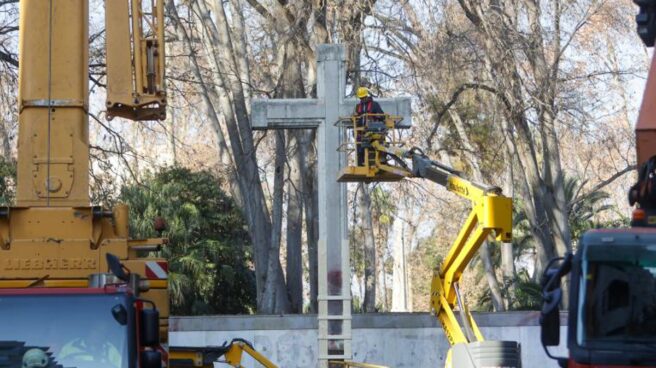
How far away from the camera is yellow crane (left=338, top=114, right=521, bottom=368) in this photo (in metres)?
14.6

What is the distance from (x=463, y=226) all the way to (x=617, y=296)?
519 centimetres

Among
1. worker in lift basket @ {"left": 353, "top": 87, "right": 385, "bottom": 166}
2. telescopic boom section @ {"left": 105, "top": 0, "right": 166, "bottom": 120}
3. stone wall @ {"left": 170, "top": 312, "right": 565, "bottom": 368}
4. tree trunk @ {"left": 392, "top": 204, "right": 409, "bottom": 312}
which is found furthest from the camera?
tree trunk @ {"left": 392, "top": 204, "right": 409, "bottom": 312}

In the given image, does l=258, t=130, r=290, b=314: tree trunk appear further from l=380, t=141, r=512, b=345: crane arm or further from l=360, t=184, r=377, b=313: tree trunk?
l=380, t=141, r=512, b=345: crane arm

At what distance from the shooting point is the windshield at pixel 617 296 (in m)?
11.0

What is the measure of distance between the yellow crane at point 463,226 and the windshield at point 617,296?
321 cm

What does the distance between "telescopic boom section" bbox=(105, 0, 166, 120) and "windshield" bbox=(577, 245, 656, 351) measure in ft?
18.2

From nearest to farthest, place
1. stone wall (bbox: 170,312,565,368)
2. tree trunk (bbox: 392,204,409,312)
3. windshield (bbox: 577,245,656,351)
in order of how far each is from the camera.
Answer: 1. windshield (bbox: 577,245,656,351)
2. stone wall (bbox: 170,312,565,368)
3. tree trunk (bbox: 392,204,409,312)

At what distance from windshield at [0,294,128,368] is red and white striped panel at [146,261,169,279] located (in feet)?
8.84

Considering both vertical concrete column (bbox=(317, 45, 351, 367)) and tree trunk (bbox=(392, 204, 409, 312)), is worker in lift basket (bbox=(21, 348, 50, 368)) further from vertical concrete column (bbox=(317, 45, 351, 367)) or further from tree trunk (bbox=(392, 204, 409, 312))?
tree trunk (bbox=(392, 204, 409, 312))

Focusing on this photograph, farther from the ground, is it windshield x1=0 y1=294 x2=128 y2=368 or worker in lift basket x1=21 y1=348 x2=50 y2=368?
windshield x1=0 y1=294 x2=128 y2=368

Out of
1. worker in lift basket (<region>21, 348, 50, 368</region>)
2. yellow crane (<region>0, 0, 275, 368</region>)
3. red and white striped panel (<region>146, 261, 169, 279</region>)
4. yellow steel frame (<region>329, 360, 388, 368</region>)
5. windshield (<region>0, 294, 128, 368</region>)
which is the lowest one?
yellow steel frame (<region>329, 360, 388, 368</region>)

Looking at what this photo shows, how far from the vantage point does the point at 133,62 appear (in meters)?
14.6

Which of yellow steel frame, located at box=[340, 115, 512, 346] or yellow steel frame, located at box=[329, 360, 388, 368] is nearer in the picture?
yellow steel frame, located at box=[340, 115, 512, 346]

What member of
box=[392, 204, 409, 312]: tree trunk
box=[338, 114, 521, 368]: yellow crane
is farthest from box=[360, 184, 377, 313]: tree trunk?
box=[392, 204, 409, 312]: tree trunk
